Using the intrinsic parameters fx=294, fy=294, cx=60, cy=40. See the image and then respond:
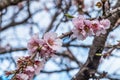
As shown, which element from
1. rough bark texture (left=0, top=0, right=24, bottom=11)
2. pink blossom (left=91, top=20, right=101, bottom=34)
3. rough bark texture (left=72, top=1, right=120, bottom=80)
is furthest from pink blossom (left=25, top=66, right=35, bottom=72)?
rough bark texture (left=0, top=0, right=24, bottom=11)

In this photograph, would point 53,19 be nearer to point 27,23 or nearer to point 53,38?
point 27,23

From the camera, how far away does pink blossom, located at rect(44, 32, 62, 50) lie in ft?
5.20

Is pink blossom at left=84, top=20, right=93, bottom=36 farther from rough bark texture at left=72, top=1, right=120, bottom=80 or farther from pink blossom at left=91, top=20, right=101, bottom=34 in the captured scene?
rough bark texture at left=72, top=1, right=120, bottom=80

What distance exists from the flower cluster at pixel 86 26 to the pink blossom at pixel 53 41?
0.49ft

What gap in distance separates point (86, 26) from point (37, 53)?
0.36 metres

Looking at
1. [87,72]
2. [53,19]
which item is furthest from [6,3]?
[87,72]

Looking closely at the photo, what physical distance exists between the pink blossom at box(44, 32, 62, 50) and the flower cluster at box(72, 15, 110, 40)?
15cm

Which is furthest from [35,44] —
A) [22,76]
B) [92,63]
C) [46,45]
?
[92,63]

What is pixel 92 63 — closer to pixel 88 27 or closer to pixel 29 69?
pixel 88 27

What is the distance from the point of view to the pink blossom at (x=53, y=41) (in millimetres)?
1586

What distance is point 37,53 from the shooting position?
1.57 meters

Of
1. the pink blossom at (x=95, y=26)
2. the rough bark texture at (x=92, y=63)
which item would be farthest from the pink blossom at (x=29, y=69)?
the rough bark texture at (x=92, y=63)

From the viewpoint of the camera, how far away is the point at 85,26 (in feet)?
5.73

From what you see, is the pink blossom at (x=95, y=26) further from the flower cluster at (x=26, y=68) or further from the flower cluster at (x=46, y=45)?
the flower cluster at (x=26, y=68)
